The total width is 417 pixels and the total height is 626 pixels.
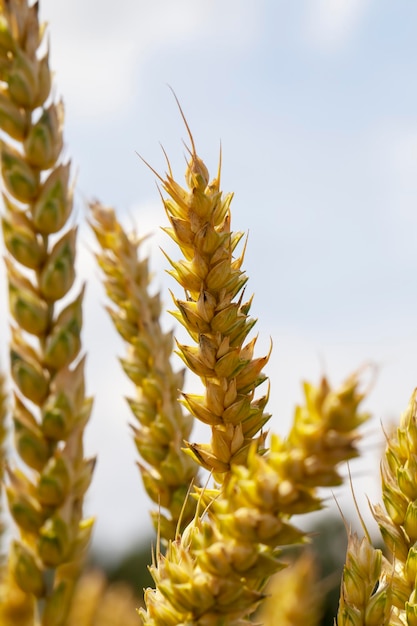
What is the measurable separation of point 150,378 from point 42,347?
0.91m

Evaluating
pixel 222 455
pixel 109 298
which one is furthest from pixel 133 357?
pixel 222 455

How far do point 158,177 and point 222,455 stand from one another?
0.58m

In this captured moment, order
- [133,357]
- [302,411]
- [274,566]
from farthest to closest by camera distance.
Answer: [133,357], [274,566], [302,411]

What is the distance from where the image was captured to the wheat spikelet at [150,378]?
7.29 ft

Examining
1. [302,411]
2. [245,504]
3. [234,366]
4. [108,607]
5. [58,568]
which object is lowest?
[108,607]

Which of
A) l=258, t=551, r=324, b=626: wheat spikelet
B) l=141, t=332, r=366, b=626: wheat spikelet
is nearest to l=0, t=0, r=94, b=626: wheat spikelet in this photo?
l=141, t=332, r=366, b=626: wheat spikelet

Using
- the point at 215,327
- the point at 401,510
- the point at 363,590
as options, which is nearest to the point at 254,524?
the point at 215,327

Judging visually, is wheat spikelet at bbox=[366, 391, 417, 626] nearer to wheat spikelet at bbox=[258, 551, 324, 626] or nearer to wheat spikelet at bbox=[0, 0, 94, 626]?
wheat spikelet at bbox=[0, 0, 94, 626]

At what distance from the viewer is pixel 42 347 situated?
1482 millimetres

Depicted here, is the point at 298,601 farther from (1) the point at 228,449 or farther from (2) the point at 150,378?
(1) the point at 228,449

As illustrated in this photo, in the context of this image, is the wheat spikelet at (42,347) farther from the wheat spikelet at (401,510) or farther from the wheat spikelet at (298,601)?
the wheat spikelet at (298,601)

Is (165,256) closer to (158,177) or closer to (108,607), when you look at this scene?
(158,177)

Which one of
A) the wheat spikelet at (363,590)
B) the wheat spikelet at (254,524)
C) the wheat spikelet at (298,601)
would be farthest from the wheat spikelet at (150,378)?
the wheat spikelet at (298,601)

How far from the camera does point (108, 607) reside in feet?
18.1
